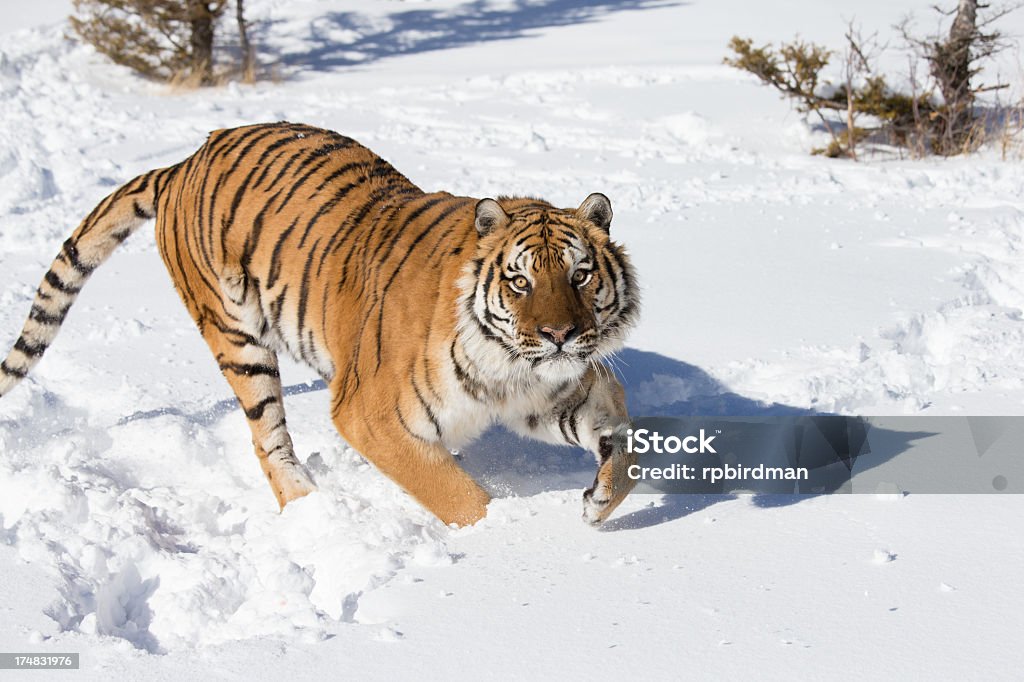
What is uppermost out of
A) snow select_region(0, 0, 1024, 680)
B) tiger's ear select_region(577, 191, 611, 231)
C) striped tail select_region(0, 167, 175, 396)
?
tiger's ear select_region(577, 191, 611, 231)

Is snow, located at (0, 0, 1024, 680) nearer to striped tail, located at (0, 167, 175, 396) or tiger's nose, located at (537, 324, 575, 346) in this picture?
striped tail, located at (0, 167, 175, 396)

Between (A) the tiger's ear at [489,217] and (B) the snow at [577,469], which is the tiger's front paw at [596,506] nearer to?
(B) the snow at [577,469]

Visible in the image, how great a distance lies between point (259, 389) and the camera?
422 centimetres

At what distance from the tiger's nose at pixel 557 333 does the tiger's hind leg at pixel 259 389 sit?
1.31m

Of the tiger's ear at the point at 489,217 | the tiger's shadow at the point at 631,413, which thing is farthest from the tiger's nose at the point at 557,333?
the tiger's shadow at the point at 631,413

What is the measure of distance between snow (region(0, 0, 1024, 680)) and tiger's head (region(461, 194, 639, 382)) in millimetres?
564

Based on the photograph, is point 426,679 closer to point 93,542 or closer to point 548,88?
point 93,542

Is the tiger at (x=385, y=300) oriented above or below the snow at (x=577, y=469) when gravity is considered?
above

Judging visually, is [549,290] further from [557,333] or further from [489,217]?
[489,217]

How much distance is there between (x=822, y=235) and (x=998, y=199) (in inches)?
56.2

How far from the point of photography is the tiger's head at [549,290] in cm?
313

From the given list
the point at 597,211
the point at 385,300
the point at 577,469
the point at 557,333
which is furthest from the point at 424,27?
the point at 557,333

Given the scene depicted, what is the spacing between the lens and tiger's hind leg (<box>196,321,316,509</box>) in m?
4.04

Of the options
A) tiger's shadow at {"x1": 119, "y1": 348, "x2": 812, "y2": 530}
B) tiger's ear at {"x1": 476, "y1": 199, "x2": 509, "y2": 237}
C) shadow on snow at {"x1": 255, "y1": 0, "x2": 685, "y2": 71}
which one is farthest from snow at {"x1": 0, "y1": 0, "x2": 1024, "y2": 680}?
shadow on snow at {"x1": 255, "y1": 0, "x2": 685, "y2": 71}
